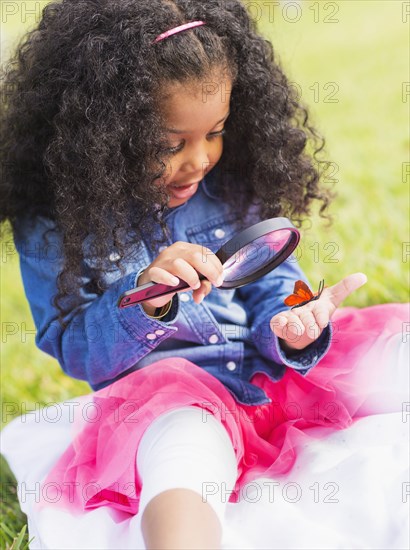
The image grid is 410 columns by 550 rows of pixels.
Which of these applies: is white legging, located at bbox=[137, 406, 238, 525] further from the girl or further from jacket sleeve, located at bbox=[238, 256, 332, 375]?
jacket sleeve, located at bbox=[238, 256, 332, 375]

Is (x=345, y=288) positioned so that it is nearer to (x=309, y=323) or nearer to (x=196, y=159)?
(x=309, y=323)

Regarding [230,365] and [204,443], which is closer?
[204,443]

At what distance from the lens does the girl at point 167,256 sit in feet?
4.49

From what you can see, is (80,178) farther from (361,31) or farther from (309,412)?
(361,31)

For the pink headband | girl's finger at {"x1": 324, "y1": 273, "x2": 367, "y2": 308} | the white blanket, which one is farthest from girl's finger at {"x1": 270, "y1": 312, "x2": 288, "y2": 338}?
the pink headband

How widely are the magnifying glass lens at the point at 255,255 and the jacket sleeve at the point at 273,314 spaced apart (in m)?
0.16

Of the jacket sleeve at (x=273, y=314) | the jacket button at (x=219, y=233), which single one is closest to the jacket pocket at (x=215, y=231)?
the jacket button at (x=219, y=233)

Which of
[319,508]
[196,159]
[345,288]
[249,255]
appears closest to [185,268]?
[249,255]

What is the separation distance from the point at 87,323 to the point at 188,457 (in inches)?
13.0

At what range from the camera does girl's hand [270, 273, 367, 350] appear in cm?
142

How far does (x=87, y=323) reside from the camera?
1.47m

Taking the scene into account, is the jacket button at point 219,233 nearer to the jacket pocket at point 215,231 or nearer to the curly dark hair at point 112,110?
the jacket pocket at point 215,231

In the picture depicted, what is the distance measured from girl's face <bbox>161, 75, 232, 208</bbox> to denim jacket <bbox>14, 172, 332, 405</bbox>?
0.51 feet

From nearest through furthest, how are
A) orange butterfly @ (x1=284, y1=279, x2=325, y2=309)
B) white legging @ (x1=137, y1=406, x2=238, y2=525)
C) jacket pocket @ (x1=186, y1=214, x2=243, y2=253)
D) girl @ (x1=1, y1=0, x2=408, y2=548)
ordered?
white legging @ (x1=137, y1=406, x2=238, y2=525)
girl @ (x1=1, y1=0, x2=408, y2=548)
orange butterfly @ (x1=284, y1=279, x2=325, y2=309)
jacket pocket @ (x1=186, y1=214, x2=243, y2=253)
